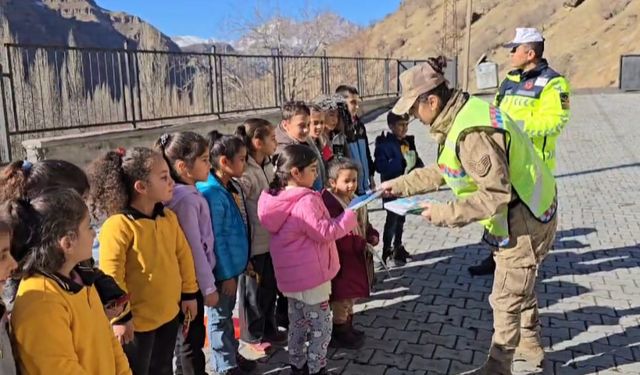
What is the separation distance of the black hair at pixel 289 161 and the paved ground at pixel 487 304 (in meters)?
1.22

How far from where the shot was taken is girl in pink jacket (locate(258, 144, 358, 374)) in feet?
10.4

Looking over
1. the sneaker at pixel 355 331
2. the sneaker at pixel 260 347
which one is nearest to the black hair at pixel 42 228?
Result: the sneaker at pixel 260 347

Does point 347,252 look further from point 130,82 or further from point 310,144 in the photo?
point 130,82

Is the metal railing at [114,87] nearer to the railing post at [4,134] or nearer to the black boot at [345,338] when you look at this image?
the railing post at [4,134]

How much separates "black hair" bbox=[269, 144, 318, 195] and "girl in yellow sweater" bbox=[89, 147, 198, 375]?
71 cm

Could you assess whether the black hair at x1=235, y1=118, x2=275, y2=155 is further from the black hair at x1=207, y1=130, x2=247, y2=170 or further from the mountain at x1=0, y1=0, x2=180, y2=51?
the mountain at x1=0, y1=0, x2=180, y2=51

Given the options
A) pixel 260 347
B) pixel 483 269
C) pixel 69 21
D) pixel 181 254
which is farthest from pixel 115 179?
pixel 69 21

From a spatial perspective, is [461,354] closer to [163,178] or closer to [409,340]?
[409,340]

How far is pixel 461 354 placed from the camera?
3.82 meters

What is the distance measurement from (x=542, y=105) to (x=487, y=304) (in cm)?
161

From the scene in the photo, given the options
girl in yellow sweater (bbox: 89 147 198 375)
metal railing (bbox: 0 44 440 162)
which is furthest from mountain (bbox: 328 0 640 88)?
girl in yellow sweater (bbox: 89 147 198 375)

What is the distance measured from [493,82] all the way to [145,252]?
14523 millimetres

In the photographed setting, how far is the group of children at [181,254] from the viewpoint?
6.16 feet

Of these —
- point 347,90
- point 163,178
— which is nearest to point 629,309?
point 347,90
